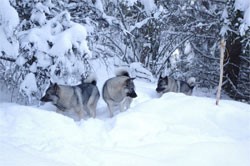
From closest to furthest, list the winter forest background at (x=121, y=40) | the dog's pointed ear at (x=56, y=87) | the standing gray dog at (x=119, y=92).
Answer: the dog's pointed ear at (x=56, y=87), the winter forest background at (x=121, y=40), the standing gray dog at (x=119, y=92)

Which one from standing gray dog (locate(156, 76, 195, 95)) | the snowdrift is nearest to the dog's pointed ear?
the snowdrift

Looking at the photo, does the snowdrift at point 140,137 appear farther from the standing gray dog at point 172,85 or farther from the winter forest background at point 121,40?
the standing gray dog at point 172,85

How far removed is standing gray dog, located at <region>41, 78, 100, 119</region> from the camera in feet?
20.8

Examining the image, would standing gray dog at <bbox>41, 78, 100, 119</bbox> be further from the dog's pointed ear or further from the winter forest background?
the winter forest background

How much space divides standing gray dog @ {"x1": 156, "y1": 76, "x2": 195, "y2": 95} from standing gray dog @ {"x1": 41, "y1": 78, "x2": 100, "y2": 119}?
2414 millimetres

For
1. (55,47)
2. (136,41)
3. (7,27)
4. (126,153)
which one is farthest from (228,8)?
(126,153)

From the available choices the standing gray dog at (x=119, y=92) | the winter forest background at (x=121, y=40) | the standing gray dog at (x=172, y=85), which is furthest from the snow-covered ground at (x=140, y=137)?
the standing gray dog at (x=172, y=85)

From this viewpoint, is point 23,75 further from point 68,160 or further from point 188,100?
point 68,160

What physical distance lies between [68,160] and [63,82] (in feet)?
13.1

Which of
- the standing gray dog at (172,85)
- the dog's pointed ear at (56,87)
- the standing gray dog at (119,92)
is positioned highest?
the dog's pointed ear at (56,87)

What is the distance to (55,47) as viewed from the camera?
6.43m

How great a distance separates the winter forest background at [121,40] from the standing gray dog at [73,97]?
0.58 metres

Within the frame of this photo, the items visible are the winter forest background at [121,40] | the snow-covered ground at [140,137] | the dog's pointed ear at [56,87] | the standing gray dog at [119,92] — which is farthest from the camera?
the standing gray dog at [119,92]

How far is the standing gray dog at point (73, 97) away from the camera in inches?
249
